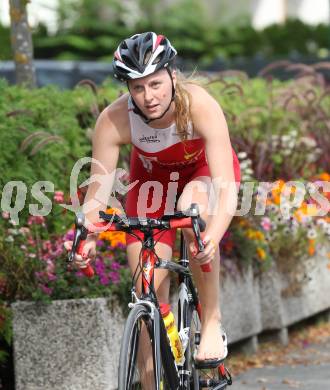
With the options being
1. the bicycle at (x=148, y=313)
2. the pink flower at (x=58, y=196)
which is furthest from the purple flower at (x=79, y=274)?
the bicycle at (x=148, y=313)

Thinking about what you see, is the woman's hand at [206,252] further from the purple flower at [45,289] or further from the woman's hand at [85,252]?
the purple flower at [45,289]

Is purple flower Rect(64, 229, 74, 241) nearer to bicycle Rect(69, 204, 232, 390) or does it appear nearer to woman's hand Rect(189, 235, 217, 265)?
bicycle Rect(69, 204, 232, 390)

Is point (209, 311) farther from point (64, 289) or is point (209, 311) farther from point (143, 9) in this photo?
point (143, 9)

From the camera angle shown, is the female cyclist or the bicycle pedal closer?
the female cyclist

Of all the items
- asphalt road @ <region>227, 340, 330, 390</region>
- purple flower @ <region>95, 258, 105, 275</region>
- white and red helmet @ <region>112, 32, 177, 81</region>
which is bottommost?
asphalt road @ <region>227, 340, 330, 390</region>

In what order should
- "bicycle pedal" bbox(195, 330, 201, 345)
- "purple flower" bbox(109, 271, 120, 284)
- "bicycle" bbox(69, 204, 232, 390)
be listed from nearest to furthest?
"bicycle" bbox(69, 204, 232, 390) → "bicycle pedal" bbox(195, 330, 201, 345) → "purple flower" bbox(109, 271, 120, 284)

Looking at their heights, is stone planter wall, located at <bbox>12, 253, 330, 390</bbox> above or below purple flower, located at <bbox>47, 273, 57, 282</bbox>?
below

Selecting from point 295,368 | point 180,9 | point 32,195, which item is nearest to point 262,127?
point 295,368

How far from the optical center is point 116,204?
7.78 m

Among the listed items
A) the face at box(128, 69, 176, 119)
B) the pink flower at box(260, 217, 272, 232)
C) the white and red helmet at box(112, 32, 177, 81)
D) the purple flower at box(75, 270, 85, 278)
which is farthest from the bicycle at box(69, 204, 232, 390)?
the pink flower at box(260, 217, 272, 232)

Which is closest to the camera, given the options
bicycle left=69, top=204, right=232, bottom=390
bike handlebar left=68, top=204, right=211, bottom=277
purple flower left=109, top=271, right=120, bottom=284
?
bicycle left=69, top=204, right=232, bottom=390

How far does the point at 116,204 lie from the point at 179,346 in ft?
7.74

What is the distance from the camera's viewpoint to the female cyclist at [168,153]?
526 centimetres

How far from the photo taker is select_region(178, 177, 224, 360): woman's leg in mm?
5688
